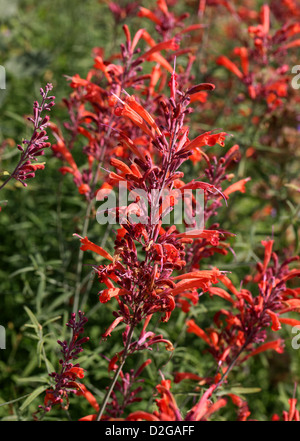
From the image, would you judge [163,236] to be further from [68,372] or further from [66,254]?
[66,254]

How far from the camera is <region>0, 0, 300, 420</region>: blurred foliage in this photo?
387 cm

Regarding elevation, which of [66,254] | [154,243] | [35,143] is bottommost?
[66,254]

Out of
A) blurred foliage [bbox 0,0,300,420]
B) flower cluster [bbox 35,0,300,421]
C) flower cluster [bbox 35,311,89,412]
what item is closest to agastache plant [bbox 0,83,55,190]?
flower cluster [bbox 35,0,300,421]

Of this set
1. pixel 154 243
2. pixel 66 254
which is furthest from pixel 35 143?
pixel 66 254

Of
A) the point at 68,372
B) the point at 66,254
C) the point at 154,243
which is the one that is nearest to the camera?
the point at 154,243

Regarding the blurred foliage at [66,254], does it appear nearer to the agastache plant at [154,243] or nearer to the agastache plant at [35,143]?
the agastache plant at [154,243]

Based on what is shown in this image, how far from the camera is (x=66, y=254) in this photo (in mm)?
4250

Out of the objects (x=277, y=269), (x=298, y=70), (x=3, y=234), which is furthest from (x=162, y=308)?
(x=298, y=70)

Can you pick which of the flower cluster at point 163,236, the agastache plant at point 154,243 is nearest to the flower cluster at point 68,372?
the flower cluster at point 163,236

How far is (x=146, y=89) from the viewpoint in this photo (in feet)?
12.2

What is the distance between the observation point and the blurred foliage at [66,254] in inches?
152

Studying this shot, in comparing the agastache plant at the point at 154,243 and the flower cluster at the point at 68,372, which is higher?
the agastache plant at the point at 154,243

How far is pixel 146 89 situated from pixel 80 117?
22.1 inches
